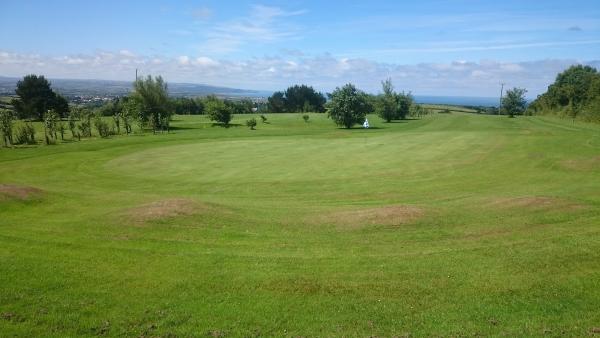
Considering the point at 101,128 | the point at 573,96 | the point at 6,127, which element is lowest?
the point at 101,128

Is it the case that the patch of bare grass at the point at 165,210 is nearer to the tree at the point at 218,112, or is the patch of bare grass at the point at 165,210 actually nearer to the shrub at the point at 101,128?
the shrub at the point at 101,128

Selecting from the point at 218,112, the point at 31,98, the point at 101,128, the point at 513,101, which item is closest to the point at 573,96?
the point at 513,101

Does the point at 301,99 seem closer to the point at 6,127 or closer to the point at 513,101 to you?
the point at 513,101

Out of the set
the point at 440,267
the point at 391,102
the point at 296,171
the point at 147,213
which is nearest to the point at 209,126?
the point at 391,102

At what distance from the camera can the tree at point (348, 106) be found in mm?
89688

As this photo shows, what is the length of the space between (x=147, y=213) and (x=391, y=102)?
335 ft

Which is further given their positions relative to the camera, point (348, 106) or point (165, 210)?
point (348, 106)

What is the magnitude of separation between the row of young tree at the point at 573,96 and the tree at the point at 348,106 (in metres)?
45.0

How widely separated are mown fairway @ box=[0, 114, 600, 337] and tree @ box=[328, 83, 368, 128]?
187 ft

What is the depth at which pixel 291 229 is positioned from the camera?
19.8 m

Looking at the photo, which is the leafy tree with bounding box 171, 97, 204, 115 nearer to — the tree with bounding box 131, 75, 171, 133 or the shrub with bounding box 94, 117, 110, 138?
the tree with bounding box 131, 75, 171, 133

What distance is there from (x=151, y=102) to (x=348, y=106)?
1425 inches

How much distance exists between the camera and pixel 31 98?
324 ft

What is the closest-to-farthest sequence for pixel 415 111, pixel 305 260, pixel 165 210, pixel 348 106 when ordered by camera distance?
pixel 305 260
pixel 165 210
pixel 348 106
pixel 415 111
